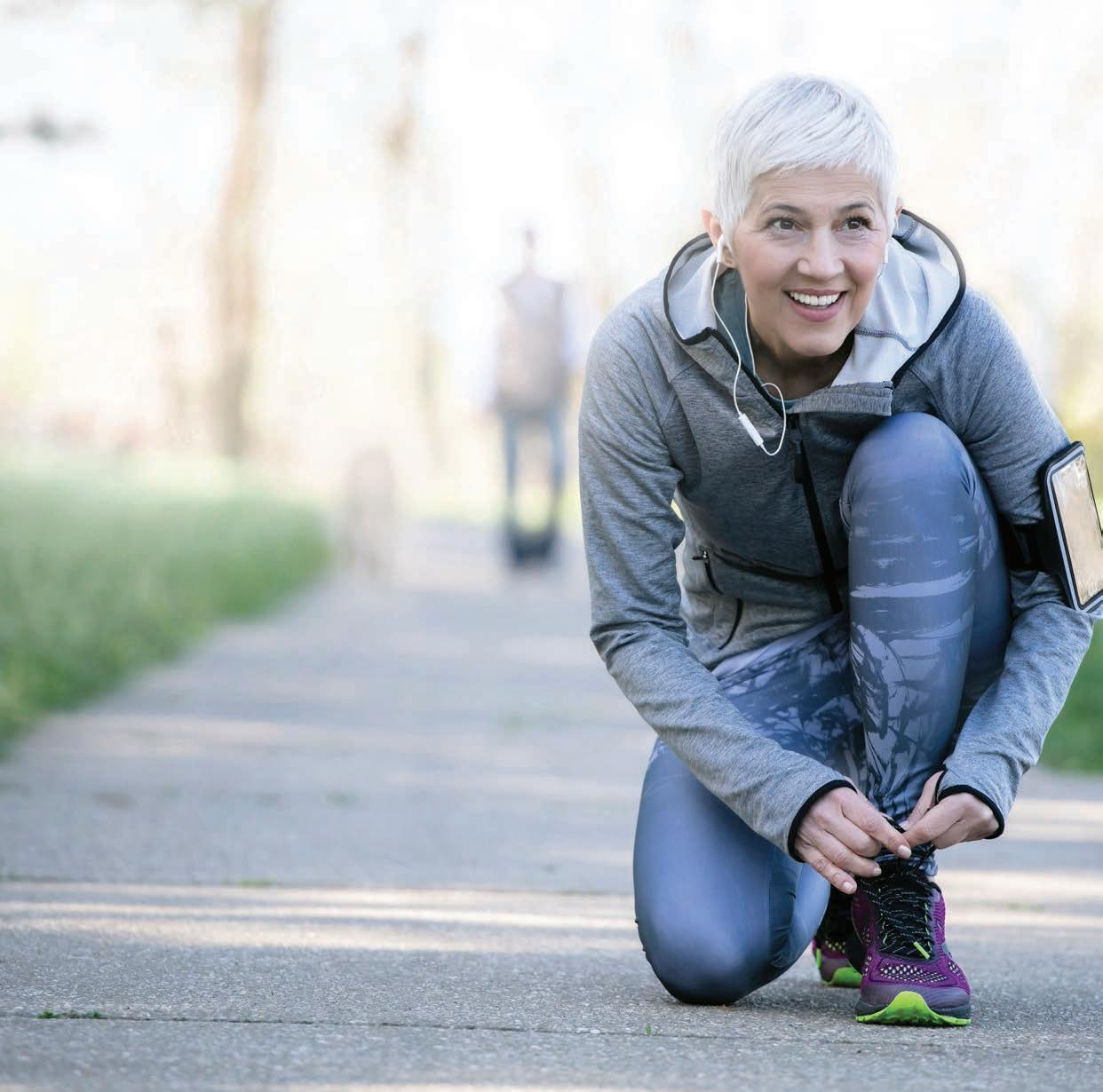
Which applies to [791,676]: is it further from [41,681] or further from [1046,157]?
[1046,157]

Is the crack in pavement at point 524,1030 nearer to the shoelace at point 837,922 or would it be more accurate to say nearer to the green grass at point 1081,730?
the shoelace at point 837,922

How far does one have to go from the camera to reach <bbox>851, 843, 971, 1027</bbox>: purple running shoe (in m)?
2.65

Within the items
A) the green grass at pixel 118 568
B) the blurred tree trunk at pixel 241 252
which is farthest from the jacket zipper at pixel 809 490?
the blurred tree trunk at pixel 241 252

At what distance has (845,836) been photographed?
261cm

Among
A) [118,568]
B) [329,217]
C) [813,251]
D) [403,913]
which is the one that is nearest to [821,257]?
[813,251]

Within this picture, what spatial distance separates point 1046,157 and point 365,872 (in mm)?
13606

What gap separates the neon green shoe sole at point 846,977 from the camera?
10.2 feet

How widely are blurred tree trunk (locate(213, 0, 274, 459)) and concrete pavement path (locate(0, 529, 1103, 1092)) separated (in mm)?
11886

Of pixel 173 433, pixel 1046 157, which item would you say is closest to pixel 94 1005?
pixel 1046 157

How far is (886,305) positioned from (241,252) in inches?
664

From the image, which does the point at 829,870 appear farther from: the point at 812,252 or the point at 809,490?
the point at 812,252

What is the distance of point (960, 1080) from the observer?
2.29m

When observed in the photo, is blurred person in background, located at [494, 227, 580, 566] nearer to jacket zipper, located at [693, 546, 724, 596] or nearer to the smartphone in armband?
jacket zipper, located at [693, 546, 724, 596]

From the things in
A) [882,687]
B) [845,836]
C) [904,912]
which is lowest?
[904,912]
